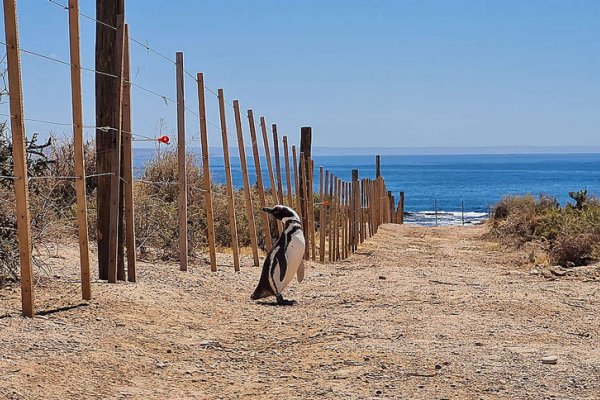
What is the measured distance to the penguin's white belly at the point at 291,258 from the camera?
1124 centimetres

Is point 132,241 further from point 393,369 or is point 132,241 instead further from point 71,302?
point 393,369

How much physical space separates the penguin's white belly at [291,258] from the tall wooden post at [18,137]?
3876 millimetres

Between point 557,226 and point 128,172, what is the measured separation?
15.1 meters

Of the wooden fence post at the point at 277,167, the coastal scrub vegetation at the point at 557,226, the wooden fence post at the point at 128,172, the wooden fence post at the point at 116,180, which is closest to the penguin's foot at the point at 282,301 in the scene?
the wooden fence post at the point at 128,172

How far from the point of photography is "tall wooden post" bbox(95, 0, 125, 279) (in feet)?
35.2

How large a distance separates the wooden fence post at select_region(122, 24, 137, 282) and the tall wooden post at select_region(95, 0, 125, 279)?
1.03 ft

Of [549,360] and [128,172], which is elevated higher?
[128,172]

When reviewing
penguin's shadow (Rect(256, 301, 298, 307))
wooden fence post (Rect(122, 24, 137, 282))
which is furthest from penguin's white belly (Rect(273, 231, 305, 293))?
wooden fence post (Rect(122, 24, 137, 282))

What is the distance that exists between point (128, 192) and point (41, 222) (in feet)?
4.43

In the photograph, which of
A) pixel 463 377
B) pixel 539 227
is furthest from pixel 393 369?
pixel 539 227

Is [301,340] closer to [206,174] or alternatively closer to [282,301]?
[282,301]

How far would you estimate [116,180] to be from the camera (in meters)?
10.6

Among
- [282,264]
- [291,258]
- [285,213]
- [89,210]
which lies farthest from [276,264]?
[89,210]

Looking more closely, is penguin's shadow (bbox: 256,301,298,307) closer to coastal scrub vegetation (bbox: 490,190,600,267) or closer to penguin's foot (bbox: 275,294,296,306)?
penguin's foot (bbox: 275,294,296,306)
